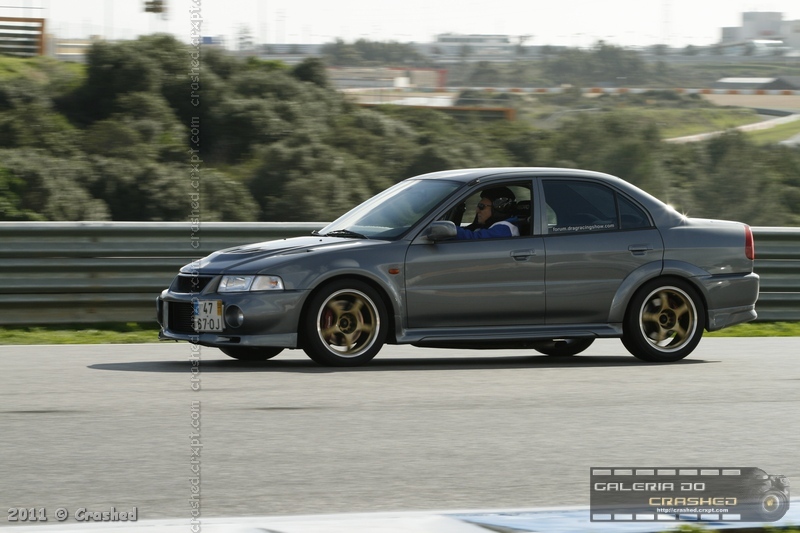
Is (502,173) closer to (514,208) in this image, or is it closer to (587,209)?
(514,208)

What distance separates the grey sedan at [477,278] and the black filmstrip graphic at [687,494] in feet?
11.6

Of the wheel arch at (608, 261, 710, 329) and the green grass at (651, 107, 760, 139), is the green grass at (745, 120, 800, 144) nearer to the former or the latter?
the green grass at (651, 107, 760, 139)

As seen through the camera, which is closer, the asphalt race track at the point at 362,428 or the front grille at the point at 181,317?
the asphalt race track at the point at 362,428

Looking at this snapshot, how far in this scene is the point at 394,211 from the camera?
9477mm

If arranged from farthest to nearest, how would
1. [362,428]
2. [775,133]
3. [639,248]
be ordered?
1. [775,133]
2. [639,248]
3. [362,428]

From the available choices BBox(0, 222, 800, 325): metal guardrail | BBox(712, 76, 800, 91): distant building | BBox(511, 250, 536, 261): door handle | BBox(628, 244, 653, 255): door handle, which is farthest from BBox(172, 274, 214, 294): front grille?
BBox(712, 76, 800, 91): distant building

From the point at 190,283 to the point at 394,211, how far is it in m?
1.64

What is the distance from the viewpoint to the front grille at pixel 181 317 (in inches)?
348

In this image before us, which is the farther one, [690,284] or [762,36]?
[762,36]

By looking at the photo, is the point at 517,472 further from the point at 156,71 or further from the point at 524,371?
the point at 156,71

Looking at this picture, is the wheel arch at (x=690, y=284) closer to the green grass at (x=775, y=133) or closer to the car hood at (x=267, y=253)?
the car hood at (x=267, y=253)

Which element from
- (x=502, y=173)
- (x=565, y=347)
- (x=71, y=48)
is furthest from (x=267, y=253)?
(x=71, y=48)

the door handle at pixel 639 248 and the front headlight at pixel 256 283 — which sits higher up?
the door handle at pixel 639 248

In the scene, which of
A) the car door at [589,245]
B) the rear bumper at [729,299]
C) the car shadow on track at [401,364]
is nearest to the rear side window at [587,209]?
the car door at [589,245]
